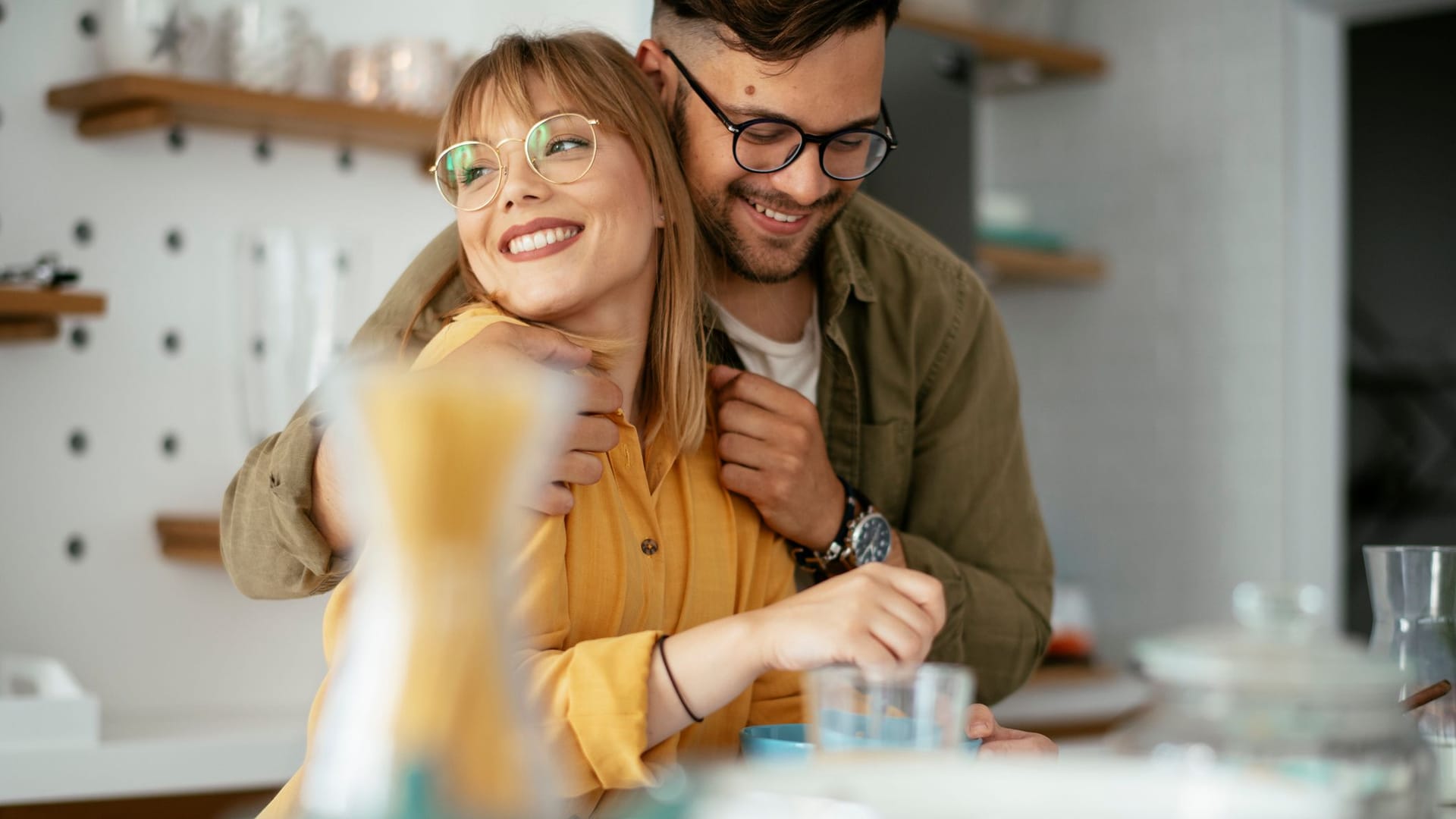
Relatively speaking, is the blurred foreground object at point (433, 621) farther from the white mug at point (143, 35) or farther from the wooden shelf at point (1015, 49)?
the wooden shelf at point (1015, 49)

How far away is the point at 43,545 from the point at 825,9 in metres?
1.48

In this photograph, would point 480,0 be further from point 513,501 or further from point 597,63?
point 513,501

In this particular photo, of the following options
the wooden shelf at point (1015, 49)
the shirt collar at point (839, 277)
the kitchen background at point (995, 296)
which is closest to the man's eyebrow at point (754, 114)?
the shirt collar at point (839, 277)

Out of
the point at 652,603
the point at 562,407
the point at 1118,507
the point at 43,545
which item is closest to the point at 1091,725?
the point at 1118,507

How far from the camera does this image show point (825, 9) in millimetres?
1370

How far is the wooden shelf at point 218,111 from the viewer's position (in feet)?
7.06

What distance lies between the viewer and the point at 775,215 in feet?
4.73

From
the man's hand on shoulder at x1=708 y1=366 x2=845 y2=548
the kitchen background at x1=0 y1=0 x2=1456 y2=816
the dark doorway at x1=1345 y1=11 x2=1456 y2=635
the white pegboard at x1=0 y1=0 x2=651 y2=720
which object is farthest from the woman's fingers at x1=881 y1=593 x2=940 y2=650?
the dark doorway at x1=1345 y1=11 x2=1456 y2=635

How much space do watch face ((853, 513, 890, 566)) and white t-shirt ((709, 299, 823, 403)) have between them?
19cm

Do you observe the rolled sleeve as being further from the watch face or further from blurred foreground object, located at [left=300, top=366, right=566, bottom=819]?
blurred foreground object, located at [left=300, top=366, right=566, bottom=819]

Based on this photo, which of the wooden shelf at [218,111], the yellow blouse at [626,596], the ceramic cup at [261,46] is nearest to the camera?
the yellow blouse at [626,596]

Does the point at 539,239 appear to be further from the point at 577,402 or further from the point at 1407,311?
the point at 1407,311

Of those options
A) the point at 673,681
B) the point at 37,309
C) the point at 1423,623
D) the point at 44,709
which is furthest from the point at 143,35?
the point at 1423,623

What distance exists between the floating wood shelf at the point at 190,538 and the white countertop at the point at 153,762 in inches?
9.7
